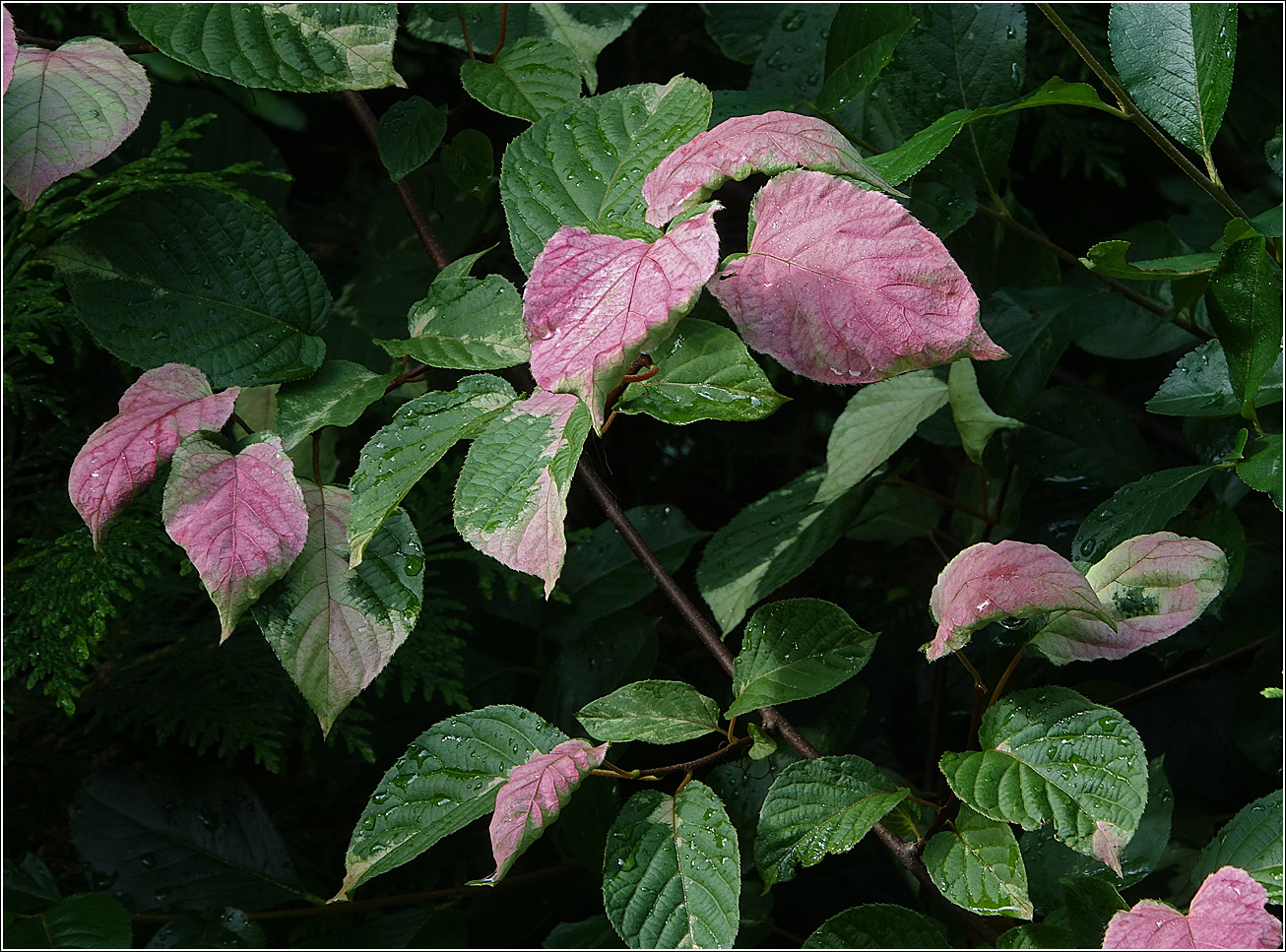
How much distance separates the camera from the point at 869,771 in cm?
59

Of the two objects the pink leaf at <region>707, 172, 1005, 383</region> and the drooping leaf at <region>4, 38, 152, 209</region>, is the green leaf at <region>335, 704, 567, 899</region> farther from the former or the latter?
the drooping leaf at <region>4, 38, 152, 209</region>

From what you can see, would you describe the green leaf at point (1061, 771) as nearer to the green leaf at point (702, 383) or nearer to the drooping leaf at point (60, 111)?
the green leaf at point (702, 383)

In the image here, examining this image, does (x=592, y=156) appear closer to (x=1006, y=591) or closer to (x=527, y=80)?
(x=527, y=80)

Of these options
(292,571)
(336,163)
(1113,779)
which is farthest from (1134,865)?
(336,163)

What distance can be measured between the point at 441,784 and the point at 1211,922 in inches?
16.7

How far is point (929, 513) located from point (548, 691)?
377mm

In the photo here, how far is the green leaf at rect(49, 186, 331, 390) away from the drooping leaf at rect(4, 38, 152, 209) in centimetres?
7

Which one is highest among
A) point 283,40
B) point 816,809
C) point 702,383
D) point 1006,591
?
point 283,40

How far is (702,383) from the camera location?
55cm

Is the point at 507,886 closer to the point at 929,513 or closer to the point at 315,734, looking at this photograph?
the point at 315,734

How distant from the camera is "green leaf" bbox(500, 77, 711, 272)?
0.57 m

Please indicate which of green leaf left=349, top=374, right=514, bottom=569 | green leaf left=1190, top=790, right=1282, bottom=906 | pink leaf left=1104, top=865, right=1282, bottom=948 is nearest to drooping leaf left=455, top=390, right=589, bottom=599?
green leaf left=349, top=374, right=514, bottom=569

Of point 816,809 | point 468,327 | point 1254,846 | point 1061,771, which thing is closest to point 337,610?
point 468,327

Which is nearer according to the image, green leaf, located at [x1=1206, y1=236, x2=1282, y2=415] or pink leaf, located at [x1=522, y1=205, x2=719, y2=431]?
pink leaf, located at [x1=522, y1=205, x2=719, y2=431]
